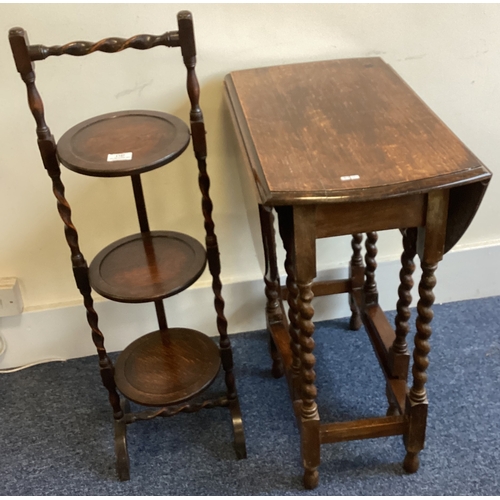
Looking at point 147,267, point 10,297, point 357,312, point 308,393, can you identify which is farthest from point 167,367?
point 357,312

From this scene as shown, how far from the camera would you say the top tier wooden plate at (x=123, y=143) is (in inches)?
41.9

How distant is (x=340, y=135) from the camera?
1088mm

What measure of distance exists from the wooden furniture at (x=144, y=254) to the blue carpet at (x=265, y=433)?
0.08m

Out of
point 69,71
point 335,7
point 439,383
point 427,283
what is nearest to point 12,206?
point 69,71

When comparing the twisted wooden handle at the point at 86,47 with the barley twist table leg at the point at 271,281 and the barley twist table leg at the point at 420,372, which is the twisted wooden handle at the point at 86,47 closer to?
the barley twist table leg at the point at 271,281

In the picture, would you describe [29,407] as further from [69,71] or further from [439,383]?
[439,383]

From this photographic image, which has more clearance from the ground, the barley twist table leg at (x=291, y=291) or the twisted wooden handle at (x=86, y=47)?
the twisted wooden handle at (x=86, y=47)

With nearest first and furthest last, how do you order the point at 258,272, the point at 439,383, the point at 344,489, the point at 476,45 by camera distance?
the point at 344,489 < the point at 476,45 < the point at 439,383 < the point at 258,272

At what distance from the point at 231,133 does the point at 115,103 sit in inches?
11.8

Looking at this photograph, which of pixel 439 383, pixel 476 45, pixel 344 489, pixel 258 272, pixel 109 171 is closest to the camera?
pixel 109 171

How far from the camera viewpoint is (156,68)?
1.39 metres

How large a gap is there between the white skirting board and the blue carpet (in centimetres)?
6

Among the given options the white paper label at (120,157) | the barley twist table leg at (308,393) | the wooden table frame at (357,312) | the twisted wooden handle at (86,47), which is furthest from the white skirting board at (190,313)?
the twisted wooden handle at (86,47)

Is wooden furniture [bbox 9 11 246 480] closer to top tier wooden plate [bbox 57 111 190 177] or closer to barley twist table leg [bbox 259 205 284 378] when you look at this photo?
top tier wooden plate [bbox 57 111 190 177]
